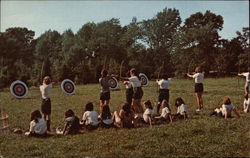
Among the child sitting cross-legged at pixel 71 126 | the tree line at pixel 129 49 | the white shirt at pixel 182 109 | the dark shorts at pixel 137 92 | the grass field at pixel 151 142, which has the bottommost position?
the grass field at pixel 151 142

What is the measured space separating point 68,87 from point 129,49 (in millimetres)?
12852

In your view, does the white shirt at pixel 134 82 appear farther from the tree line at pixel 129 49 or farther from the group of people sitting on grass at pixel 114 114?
the tree line at pixel 129 49

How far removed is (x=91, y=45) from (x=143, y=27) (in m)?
12.4

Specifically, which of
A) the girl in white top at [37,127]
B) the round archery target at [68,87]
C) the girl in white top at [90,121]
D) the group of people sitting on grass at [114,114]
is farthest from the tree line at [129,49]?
the girl in white top at [37,127]

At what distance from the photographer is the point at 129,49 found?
31.2 metres

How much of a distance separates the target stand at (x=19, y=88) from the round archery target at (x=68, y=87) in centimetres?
178

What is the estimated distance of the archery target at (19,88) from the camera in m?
17.5

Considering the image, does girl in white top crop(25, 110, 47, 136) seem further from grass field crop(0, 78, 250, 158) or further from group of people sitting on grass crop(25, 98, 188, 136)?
grass field crop(0, 78, 250, 158)

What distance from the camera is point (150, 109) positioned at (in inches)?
366

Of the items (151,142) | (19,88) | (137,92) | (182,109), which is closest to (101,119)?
(137,92)

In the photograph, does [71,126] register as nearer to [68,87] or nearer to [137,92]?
[137,92]

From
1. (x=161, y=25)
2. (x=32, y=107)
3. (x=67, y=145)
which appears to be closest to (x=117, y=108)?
(x=32, y=107)

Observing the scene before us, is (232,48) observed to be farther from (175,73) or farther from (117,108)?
(117,108)

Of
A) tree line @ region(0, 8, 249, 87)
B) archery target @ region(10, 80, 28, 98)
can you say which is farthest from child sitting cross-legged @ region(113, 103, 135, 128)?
archery target @ region(10, 80, 28, 98)
